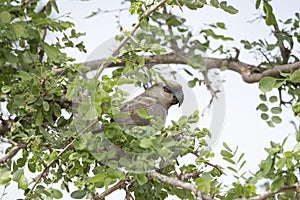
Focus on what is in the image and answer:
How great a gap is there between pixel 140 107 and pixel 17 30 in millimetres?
159

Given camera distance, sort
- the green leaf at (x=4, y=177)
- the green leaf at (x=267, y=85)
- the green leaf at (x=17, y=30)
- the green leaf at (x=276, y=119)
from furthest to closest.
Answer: the green leaf at (x=276, y=119), the green leaf at (x=17, y=30), the green leaf at (x=267, y=85), the green leaf at (x=4, y=177)

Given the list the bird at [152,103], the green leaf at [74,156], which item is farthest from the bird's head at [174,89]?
the green leaf at [74,156]

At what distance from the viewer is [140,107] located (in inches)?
21.6

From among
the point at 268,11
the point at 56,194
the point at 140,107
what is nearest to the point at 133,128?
the point at 140,107

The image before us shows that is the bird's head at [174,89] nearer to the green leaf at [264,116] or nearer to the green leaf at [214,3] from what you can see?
the green leaf at [214,3]

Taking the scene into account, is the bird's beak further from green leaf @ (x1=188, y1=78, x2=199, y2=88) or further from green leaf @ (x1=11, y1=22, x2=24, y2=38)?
green leaf @ (x1=11, y1=22, x2=24, y2=38)

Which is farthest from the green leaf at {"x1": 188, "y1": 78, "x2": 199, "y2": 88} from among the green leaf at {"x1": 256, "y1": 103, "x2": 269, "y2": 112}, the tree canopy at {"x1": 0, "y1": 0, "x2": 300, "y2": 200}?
the green leaf at {"x1": 256, "y1": 103, "x2": 269, "y2": 112}

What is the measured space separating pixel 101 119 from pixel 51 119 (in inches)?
6.8

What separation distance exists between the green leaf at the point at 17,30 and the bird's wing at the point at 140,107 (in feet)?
0.46

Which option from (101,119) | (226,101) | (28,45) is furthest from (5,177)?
(28,45)

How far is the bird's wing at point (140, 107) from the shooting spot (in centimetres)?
55

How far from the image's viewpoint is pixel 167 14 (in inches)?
22.9

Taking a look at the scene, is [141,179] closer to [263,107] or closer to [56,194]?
[56,194]

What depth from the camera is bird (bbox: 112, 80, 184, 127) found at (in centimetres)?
55
